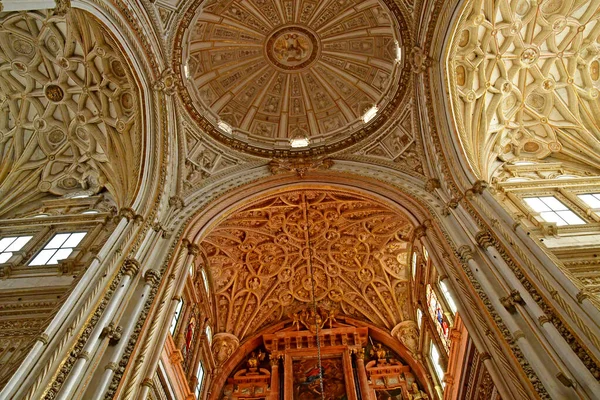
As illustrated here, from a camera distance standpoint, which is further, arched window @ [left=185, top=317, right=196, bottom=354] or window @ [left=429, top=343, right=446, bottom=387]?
window @ [left=429, top=343, right=446, bottom=387]

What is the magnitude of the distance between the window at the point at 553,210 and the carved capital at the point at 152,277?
34.5ft

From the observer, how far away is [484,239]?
10258 millimetres

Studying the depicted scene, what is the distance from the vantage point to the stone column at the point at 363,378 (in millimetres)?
15708

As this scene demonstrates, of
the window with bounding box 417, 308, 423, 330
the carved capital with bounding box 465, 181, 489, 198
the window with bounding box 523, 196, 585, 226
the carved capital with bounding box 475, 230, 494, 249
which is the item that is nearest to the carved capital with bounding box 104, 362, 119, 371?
the carved capital with bounding box 475, 230, 494, 249

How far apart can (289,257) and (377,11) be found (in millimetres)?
10580

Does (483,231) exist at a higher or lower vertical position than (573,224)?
lower

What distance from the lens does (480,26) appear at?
13742mm

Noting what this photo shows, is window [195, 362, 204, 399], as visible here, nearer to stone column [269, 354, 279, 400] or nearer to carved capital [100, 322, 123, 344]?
stone column [269, 354, 279, 400]

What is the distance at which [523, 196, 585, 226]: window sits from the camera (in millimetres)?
11969

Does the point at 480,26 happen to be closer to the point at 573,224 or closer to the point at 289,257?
the point at 573,224

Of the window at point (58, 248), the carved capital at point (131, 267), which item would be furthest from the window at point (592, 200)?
the window at point (58, 248)

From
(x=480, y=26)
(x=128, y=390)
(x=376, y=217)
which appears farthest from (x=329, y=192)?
(x=128, y=390)

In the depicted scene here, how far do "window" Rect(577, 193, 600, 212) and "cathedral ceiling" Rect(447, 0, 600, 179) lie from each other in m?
2.07

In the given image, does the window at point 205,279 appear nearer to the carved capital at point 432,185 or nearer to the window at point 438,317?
the window at point 438,317
